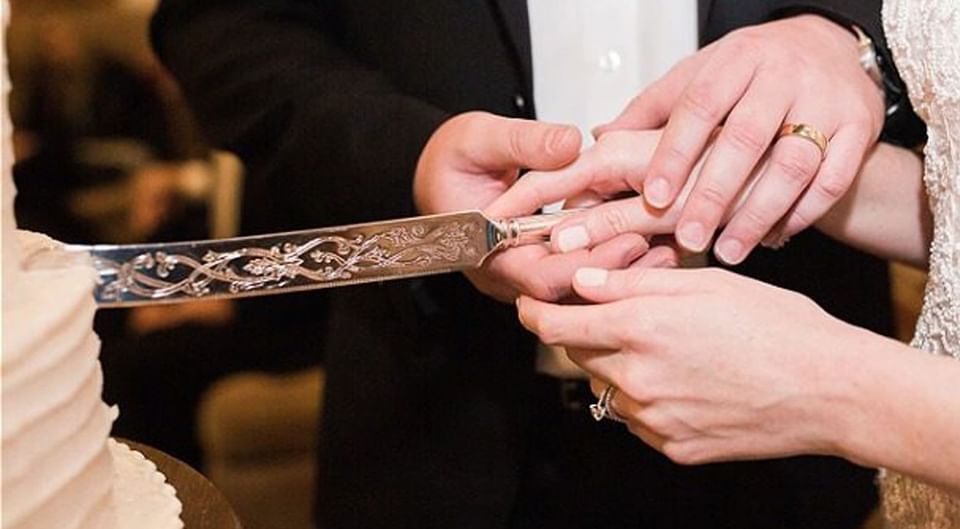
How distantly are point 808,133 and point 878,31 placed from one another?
6.9 inches

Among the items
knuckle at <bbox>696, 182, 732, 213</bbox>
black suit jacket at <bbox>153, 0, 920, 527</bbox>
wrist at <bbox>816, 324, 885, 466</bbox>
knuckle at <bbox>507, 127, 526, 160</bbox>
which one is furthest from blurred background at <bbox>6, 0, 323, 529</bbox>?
wrist at <bbox>816, 324, 885, 466</bbox>

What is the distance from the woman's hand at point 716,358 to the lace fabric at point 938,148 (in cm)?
16

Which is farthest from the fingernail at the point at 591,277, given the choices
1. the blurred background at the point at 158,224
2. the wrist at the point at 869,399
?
the blurred background at the point at 158,224

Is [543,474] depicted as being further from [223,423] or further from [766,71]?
[223,423]

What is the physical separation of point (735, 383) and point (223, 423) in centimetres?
216

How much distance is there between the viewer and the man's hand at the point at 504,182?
1.27m

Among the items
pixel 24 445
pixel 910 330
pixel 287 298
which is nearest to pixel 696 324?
pixel 24 445

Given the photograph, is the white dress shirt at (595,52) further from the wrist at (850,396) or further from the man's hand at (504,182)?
the wrist at (850,396)

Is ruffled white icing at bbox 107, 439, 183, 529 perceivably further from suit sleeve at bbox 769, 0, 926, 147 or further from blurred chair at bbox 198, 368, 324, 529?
blurred chair at bbox 198, 368, 324, 529

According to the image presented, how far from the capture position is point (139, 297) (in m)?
1.04

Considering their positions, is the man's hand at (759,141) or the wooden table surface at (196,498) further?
the man's hand at (759,141)

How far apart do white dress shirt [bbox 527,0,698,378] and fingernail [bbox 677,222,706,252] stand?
33 centimetres

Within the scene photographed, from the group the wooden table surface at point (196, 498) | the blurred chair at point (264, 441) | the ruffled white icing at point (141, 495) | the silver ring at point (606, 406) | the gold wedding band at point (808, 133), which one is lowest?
the blurred chair at point (264, 441)

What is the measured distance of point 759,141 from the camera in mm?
1277
